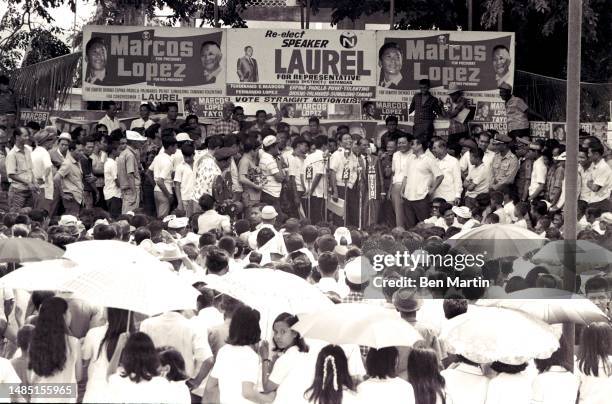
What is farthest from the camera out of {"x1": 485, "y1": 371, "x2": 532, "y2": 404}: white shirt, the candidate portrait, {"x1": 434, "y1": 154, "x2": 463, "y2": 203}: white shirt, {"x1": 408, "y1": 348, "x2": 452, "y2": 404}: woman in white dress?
the candidate portrait

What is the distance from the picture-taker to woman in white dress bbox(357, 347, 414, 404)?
22.2 feet

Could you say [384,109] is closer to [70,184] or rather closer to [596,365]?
[70,184]

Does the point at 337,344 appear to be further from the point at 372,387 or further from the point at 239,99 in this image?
the point at 239,99

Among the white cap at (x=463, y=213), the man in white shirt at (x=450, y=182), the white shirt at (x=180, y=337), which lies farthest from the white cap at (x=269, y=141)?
the white shirt at (x=180, y=337)

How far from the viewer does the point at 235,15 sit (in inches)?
949

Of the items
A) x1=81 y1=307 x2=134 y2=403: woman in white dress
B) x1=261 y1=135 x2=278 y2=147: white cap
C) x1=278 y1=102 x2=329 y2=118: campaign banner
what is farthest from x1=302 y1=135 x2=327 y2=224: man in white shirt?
x1=81 y1=307 x2=134 y2=403: woman in white dress

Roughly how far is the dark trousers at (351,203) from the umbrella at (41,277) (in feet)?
32.1

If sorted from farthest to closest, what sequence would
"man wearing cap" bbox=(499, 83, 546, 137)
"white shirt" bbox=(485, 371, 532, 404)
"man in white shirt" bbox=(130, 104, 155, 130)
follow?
"man wearing cap" bbox=(499, 83, 546, 137)
"man in white shirt" bbox=(130, 104, 155, 130)
"white shirt" bbox=(485, 371, 532, 404)

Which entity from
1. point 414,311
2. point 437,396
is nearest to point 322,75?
point 414,311

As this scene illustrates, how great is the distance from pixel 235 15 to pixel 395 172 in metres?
7.05

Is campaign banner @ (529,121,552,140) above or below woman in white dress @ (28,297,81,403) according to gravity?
above

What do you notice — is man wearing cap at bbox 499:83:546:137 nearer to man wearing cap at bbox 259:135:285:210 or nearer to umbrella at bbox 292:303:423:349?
man wearing cap at bbox 259:135:285:210

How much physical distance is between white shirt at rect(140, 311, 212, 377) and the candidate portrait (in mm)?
13381

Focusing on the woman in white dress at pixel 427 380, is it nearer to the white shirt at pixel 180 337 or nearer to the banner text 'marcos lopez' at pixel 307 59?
the white shirt at pixel 180 337
